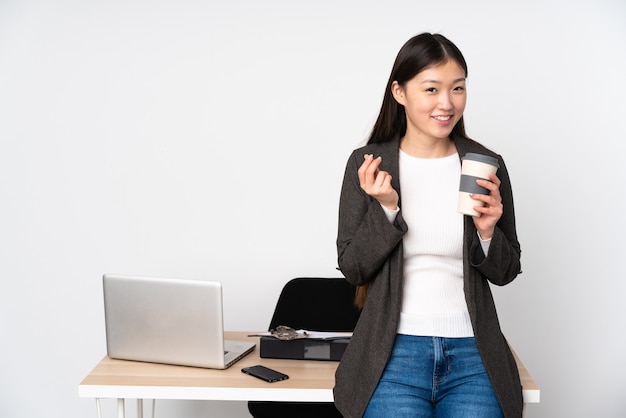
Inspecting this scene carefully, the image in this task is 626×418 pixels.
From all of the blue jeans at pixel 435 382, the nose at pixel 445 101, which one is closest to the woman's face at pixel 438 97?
the nose at pixel 445 101

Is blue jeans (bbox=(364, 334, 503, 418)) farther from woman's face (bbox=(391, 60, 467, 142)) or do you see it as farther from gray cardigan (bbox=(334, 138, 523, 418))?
woman's face (bbox=(391, 60, 467, 142))

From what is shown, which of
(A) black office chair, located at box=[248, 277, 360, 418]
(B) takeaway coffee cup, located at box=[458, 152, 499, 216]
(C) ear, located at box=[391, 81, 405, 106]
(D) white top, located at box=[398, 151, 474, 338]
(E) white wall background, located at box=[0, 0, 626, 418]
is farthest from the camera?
(E) white wall background, located at box=[0, 0, 626, 418]

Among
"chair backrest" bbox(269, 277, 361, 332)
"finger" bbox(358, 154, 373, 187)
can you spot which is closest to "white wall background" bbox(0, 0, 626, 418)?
"chair backrest" bbox(269, 277, 361, 332)

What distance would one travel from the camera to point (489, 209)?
188cm

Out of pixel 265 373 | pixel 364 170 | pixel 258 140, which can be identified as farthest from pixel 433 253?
pixel 258 140

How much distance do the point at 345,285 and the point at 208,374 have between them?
86cm

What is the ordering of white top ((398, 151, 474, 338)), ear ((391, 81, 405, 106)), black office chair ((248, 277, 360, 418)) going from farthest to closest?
black office chair ((248, 277, 360, 418)), ear ((391, 81, 405, 106)), white top ((398, 151, 474, 338))

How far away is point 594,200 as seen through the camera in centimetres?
343

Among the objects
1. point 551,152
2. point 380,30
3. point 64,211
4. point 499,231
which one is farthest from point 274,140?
point 499,231

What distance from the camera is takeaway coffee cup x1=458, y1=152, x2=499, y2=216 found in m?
1.84

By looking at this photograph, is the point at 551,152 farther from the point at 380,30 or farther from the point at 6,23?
the point at 6,23

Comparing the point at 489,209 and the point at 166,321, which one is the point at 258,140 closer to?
the point at 166,321

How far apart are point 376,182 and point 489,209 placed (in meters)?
0.27

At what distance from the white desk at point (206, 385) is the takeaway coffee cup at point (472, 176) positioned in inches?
21.8
